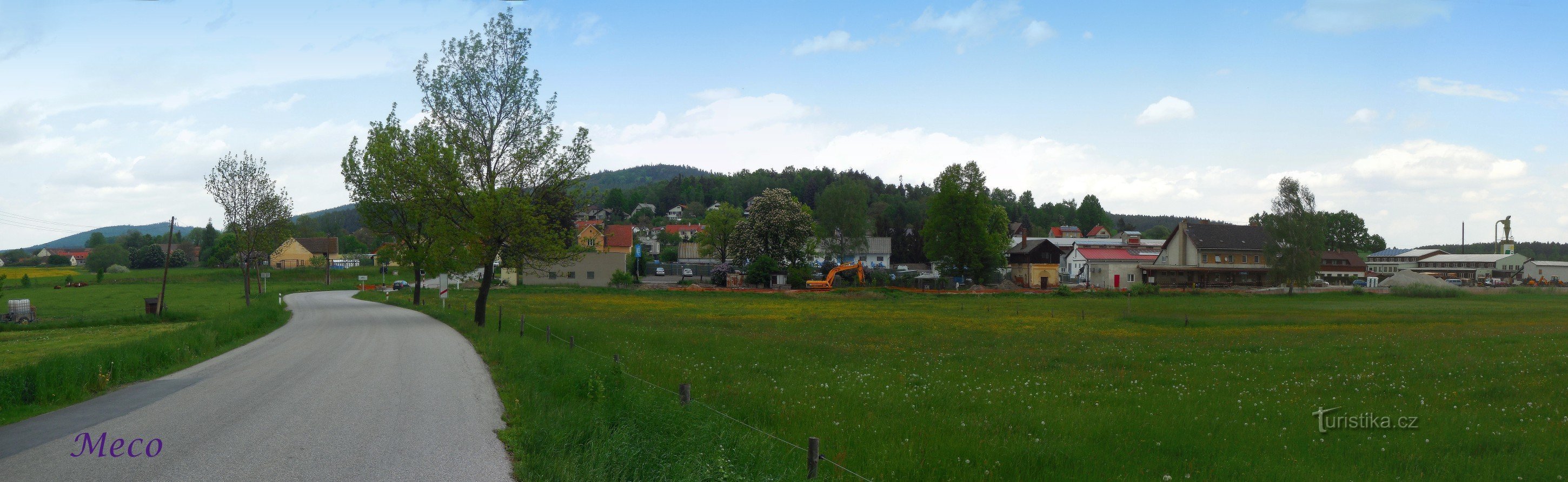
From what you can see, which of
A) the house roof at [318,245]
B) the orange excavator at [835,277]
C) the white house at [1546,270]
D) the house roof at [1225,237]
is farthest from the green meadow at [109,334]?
the white house at [1546,270]

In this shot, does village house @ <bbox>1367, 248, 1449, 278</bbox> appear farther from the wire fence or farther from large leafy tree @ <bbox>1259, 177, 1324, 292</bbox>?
the wire fence

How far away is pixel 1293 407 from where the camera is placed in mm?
11820

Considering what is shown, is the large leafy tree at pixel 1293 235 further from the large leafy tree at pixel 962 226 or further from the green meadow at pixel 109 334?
the green meadow at pixel 109 334

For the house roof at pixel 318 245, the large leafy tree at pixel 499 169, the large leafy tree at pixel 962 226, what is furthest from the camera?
the house roof at pixel 318 245

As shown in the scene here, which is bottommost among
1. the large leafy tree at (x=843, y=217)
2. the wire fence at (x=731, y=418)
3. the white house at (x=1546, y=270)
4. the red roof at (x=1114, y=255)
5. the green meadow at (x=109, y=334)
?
the green meadow at (x=109, y=334)

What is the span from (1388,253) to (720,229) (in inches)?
4945

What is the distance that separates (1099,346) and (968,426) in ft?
49.8

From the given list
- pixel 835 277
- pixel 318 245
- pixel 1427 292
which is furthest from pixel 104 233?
pixel 1427 292

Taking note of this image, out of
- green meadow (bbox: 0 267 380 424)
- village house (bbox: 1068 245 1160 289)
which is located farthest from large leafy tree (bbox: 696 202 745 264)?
green meadow (bbox: 0 267 380 424)

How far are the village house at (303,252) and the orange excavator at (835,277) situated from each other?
7024 cm

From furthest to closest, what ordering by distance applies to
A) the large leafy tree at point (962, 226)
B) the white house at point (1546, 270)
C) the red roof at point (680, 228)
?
the red roof at point (680, 228) < the white house at point (1546, 270) < the large leafy tree at point (962, 226)

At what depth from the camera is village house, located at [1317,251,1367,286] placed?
90.3 m

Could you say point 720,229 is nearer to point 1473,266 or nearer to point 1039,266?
point 1039,266

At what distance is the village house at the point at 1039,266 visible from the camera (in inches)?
3420
